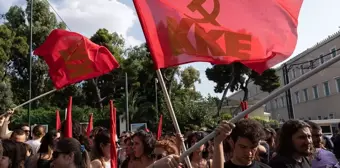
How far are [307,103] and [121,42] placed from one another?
24182mm

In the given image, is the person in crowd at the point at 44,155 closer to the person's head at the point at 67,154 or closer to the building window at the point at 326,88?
the person's head at the point at 67,154

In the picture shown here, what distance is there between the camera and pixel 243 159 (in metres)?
3.24

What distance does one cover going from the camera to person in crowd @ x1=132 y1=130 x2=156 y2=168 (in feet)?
14.9

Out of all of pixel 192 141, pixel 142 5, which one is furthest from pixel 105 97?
pixel 142 5

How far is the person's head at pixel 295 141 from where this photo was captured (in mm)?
3861

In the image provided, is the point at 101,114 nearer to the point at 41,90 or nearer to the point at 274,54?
the point at 41,90

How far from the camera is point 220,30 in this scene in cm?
363

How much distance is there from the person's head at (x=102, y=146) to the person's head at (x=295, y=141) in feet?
6.98

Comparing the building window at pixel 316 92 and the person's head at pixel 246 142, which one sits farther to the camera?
the building window at pixel 316 92

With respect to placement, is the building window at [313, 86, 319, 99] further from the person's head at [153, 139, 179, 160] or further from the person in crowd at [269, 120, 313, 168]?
the person in crowd at [269, 120, 313, 168]

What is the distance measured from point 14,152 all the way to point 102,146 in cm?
105

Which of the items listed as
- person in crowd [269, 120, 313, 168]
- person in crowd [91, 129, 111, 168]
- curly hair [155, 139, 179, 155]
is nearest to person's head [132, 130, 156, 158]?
curly hair [155, 139, 179, 155]

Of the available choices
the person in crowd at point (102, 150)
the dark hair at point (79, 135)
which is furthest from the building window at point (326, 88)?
the person in crowd at point (102, 150)

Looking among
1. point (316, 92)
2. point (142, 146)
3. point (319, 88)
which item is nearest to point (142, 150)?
point (142, 146)
